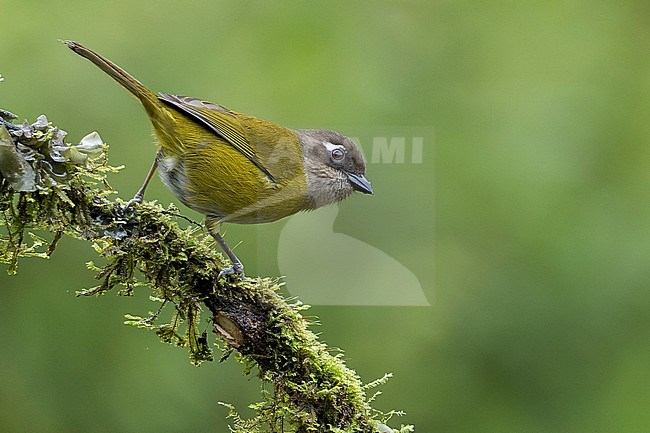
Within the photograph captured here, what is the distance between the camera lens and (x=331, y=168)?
2070mm

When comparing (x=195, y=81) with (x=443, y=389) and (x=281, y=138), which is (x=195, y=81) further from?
(x=443, y=389)

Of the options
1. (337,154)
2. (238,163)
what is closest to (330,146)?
(337,154)

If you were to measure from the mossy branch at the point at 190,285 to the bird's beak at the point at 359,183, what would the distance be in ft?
1.64

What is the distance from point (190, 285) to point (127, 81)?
500 mm

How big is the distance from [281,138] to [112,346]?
3.10 ft

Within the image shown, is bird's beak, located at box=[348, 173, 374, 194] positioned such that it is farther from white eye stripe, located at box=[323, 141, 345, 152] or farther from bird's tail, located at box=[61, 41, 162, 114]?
bird's tail, located at box=[61, 41, 162, 114]

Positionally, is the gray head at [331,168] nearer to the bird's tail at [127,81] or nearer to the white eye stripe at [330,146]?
the white eye stripe at [330,146]

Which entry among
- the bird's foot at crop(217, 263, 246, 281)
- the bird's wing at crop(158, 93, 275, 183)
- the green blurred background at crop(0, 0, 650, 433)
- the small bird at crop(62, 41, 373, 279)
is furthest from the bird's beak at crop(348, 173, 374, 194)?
the bird's foot at crop(217, 263, 246, 281)

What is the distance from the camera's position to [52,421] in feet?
8.50

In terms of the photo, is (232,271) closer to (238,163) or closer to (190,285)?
(190,285)

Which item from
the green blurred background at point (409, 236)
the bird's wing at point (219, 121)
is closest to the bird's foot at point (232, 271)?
the bird's wing at point (219, 121)

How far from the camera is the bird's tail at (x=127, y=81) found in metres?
1.72

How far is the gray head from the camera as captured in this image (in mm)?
2051

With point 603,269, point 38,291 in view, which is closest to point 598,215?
point 603,269
